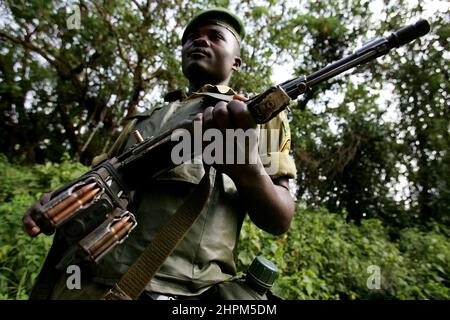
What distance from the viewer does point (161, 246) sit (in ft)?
3.88

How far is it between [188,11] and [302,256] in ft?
15.8

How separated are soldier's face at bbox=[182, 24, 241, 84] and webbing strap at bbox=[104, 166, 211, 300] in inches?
26.7

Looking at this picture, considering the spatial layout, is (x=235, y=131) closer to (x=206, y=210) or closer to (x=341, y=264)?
(x=206, y=210)

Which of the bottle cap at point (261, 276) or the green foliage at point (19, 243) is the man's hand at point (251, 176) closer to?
the bottle cap at point (261, 276)

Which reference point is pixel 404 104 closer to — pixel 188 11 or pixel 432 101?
pixel 432 101

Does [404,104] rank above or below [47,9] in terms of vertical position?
above

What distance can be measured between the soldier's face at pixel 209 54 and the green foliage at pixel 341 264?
2.18m

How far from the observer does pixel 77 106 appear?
841cm

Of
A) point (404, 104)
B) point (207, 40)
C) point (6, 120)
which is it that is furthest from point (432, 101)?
point (6, 120)

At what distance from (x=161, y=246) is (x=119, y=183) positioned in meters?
0.29

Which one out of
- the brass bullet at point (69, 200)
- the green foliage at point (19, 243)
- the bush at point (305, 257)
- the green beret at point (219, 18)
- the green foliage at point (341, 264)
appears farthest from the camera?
the green foliage at point (341, 264)

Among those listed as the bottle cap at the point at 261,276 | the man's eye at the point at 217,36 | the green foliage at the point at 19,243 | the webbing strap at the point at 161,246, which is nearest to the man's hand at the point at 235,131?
the webbing strap at the point at 161,246

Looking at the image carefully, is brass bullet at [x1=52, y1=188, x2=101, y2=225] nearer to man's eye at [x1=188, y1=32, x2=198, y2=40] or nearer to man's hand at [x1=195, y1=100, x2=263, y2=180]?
man's hand at [x1=195, y1=100, x2=263, y2=180]

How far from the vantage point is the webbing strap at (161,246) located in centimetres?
113
